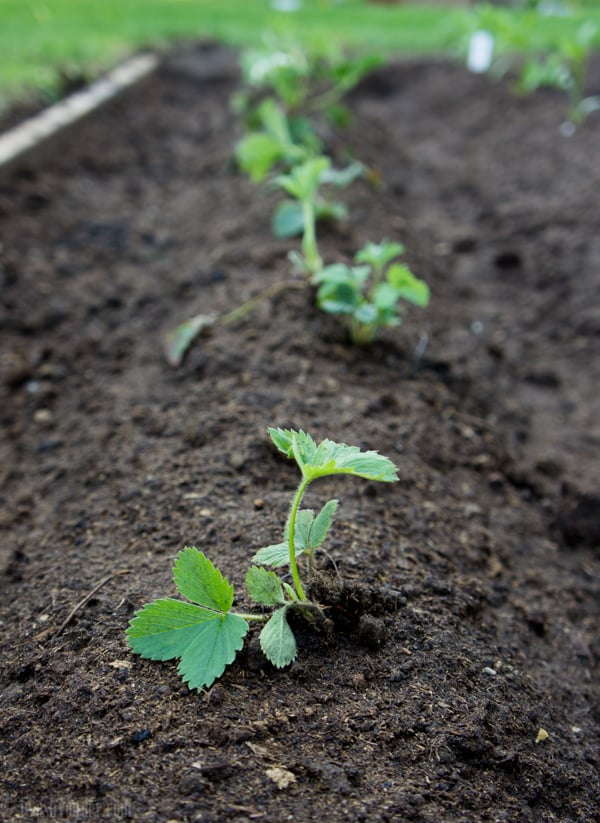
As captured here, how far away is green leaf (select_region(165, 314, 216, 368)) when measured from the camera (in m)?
2.14

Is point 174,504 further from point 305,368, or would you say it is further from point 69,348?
point 69,348

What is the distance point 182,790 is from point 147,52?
5.98 m

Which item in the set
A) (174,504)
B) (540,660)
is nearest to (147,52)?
(174,504)

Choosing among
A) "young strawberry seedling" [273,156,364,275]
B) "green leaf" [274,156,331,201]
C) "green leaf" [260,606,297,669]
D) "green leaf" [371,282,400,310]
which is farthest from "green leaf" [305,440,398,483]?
"green leaf" [274,156,331,201]

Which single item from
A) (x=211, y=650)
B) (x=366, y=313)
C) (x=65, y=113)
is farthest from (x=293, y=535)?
(x=65, y=113)

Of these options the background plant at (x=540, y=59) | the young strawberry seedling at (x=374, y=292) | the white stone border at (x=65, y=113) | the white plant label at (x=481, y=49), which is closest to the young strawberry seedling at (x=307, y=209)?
the young strawberry seedling at (x=374, y=292)

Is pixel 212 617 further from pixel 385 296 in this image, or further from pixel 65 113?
pixel 65 113

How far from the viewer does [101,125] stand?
420 centimetres

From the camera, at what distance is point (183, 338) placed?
2148 millimetres

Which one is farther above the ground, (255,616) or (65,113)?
(65,113)

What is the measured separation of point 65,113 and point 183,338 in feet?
8.26

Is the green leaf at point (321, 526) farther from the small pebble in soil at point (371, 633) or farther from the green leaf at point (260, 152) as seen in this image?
the green leaf at point (260, 152)

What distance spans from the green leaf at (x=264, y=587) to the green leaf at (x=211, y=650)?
0.05 meters

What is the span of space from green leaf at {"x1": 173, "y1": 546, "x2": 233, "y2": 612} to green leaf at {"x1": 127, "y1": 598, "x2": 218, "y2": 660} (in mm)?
22
